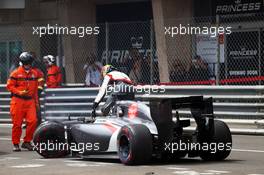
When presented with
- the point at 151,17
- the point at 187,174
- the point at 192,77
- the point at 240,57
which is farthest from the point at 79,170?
the point at 151,17

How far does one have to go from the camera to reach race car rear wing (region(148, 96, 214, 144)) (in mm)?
11930

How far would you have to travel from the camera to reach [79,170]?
11.6 meters

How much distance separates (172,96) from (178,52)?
19.7 ft

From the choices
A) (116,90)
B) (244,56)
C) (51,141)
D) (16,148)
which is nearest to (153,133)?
(116,90)

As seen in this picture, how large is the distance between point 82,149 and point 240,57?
1143 cm

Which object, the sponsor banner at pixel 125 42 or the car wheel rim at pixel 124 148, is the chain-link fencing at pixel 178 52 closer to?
the sponsor banner at pixel 125 42

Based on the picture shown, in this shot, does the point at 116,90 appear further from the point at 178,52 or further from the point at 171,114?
the point at 178,52

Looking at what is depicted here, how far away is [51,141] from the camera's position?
44.3 ft

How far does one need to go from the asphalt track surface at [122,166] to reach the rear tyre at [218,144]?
14 cm

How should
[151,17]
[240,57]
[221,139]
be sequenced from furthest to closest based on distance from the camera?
[151,17] < [240,57] < [221,139]

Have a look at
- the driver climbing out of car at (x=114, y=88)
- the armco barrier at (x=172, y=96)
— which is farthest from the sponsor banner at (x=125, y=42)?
the driver climbing out of car at (x=114, y=88)

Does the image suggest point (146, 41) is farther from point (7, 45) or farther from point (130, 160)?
point (130, 160)

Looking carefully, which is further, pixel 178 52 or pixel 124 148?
pixel 178 52

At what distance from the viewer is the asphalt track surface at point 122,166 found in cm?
1122
